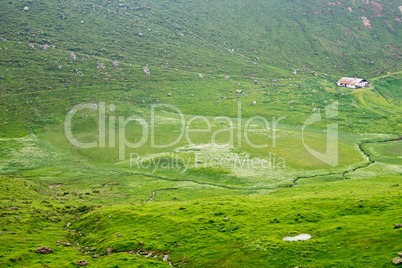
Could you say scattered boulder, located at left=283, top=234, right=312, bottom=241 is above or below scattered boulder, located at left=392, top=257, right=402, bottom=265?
below

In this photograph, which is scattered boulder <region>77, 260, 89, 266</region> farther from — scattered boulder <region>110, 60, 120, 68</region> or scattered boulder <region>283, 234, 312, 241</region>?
scattered boulder <region>110, 60, 120, 68</region>

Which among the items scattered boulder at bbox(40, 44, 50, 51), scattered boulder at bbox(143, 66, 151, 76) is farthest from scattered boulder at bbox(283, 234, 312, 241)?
scattered boulder at bbox(40, 44, 50, 51)

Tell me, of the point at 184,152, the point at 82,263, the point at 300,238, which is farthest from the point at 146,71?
the point at 300,238

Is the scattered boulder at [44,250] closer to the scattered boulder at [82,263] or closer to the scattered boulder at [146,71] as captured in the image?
the scattered boulder at [82,263]

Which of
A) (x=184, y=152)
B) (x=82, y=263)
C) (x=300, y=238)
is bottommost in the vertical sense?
(x=82, y=263)

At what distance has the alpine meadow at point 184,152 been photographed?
4016 cm

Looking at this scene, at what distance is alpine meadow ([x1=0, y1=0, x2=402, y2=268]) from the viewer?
40.2 meters

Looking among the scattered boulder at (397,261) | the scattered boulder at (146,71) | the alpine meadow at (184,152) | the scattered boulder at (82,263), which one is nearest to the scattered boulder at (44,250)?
the alpine meadow at (184,152)

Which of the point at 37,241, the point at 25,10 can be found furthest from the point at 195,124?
the point at 25,10

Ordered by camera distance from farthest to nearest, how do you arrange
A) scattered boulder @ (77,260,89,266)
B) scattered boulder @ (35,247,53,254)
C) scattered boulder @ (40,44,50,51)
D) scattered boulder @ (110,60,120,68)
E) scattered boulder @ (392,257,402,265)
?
scattered boulder @ (110,60,120,68) < scattered boulder @ (40,44,50,51) < scattered boulder @ (35,247,53,254) < scattered boulder @ (77,260,89,266) < scattered boulder @ (392,257,402,265)

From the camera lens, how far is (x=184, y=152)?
104m

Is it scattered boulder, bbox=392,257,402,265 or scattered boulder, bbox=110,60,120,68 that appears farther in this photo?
scattered boulder, bbox=110,60,120,68

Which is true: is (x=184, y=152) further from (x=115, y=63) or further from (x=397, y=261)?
(x=115, y=63)

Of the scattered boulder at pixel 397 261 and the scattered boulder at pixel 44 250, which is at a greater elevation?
the scattered boulder at pixel 397 261
